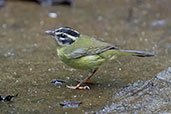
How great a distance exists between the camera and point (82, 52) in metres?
5.71

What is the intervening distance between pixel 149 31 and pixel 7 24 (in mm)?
3148

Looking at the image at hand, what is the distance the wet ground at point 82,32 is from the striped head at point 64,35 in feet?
2.12

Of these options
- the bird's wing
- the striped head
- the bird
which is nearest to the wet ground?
the bird

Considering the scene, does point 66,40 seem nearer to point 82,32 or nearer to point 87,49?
point 87,49

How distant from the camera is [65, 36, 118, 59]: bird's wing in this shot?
5.64m

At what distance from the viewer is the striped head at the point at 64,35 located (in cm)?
576

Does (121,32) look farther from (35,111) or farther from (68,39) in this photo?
(35,111)

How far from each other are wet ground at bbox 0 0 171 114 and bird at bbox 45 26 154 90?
15.4 inches

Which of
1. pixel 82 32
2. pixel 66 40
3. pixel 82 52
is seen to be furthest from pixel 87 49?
pixel 82 32

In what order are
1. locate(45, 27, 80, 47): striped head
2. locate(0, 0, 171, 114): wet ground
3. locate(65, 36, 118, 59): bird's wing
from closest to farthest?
locate(0, 0, 171, 114): wet ground, locate(65, 36, 118, 59): bird's wing, locate(45, 27, 80, 47): striped head

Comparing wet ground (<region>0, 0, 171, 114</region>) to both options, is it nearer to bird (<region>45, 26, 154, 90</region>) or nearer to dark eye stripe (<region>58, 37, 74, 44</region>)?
bird (<region>45, 26, 154, 90</region>)

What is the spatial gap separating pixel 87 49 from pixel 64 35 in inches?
15.7

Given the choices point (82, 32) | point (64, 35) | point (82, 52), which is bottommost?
point (82, 32)

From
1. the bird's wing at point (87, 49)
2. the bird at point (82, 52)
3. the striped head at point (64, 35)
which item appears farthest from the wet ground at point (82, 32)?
the striped head at point (64, 35)
